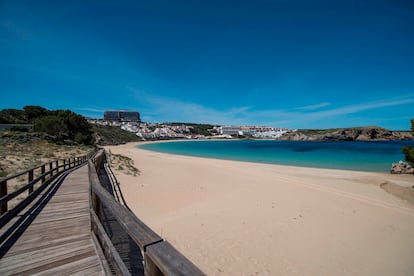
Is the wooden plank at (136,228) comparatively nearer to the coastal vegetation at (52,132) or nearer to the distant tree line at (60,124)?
the coastal vegetation at (52,132)

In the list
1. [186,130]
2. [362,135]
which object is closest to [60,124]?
[186,130]

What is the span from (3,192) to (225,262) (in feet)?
16.8

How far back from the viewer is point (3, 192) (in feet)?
13.3

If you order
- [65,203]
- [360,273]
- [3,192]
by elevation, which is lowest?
[360,273]

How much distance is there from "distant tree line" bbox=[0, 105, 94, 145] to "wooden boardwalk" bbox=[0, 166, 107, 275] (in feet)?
99.4

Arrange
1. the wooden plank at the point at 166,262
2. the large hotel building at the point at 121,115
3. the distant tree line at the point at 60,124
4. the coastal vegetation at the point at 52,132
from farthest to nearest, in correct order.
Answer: the large hotel building at the point at 121,115 → the distant tree line at the point at 60,124 → the coastal vegetation at the point at 52,132 → the wooden plank at the point at 166,262

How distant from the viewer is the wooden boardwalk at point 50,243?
244 cm

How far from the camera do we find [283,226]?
5.99 m

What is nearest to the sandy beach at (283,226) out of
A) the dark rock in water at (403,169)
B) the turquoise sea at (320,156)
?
the dark rock in water at (403,169)

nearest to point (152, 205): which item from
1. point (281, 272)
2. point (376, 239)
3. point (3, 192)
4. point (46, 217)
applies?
point (46, 217)

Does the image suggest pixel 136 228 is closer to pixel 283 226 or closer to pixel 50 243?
pixel 50 243

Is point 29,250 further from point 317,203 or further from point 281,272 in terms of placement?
point 317,203

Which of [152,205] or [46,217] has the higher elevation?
[46,217]

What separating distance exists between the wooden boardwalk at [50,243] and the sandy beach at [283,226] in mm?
2337
